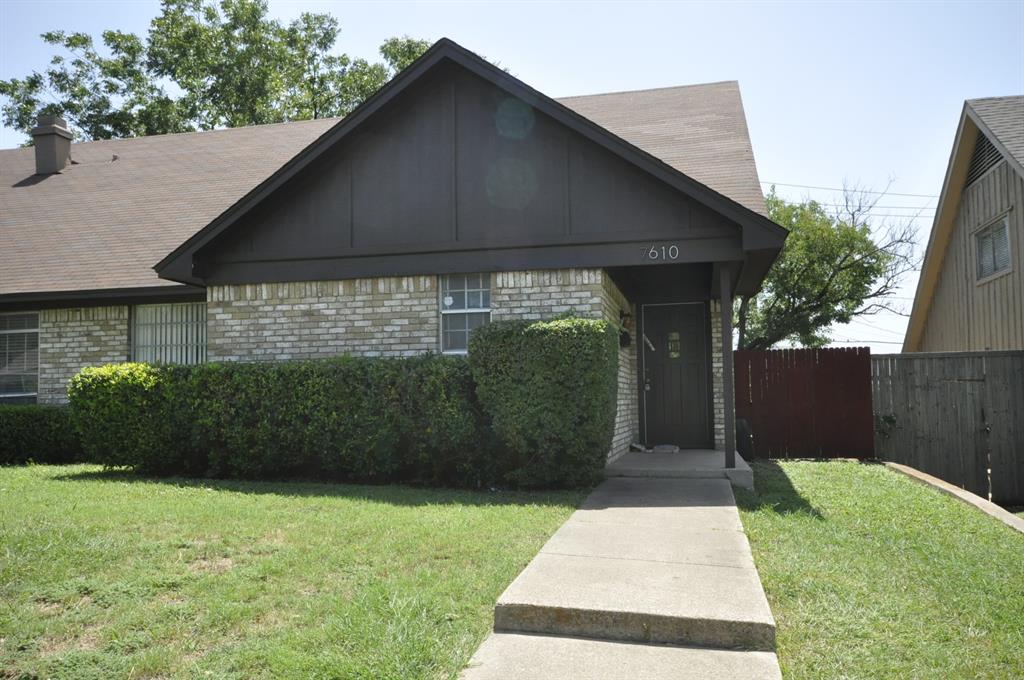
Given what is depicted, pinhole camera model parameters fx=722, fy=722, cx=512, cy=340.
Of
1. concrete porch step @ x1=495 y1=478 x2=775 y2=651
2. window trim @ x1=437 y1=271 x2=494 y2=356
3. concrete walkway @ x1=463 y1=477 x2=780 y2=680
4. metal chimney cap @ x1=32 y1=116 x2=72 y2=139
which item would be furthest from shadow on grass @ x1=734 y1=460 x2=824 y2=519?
metal chimney cap @ x1=32 y1=116 x2=72 y2=139

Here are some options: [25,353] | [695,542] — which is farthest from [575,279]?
[25,353]

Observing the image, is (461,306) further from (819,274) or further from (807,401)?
(819,274)

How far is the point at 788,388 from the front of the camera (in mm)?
12875

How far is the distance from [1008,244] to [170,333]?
1476 cm

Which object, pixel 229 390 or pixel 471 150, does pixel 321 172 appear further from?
pixel 229 390

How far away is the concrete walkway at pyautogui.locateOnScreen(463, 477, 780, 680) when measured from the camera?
140 inches

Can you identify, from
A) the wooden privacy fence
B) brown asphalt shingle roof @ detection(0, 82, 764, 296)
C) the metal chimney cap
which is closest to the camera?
brown asphalt shingle roof @ detection(0, 82, 764, 296)

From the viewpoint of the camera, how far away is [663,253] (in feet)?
29.5

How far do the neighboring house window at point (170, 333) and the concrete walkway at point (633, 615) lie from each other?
332 inches

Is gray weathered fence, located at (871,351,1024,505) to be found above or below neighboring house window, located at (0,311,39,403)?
below

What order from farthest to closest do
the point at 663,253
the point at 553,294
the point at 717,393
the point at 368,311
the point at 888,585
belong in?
the point at 717,393 → the point at 368,311 → the point at 553,294 → the point at 663,253 → the point at 888,585

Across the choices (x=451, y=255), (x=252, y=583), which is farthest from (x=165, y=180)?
(x=252, y=583)

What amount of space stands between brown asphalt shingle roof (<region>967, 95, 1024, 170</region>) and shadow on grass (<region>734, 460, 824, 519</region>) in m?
6.86

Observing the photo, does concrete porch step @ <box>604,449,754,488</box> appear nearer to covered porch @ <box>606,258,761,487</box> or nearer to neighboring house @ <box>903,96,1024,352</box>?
covered porch @ <box>606,258,761,487</box>
